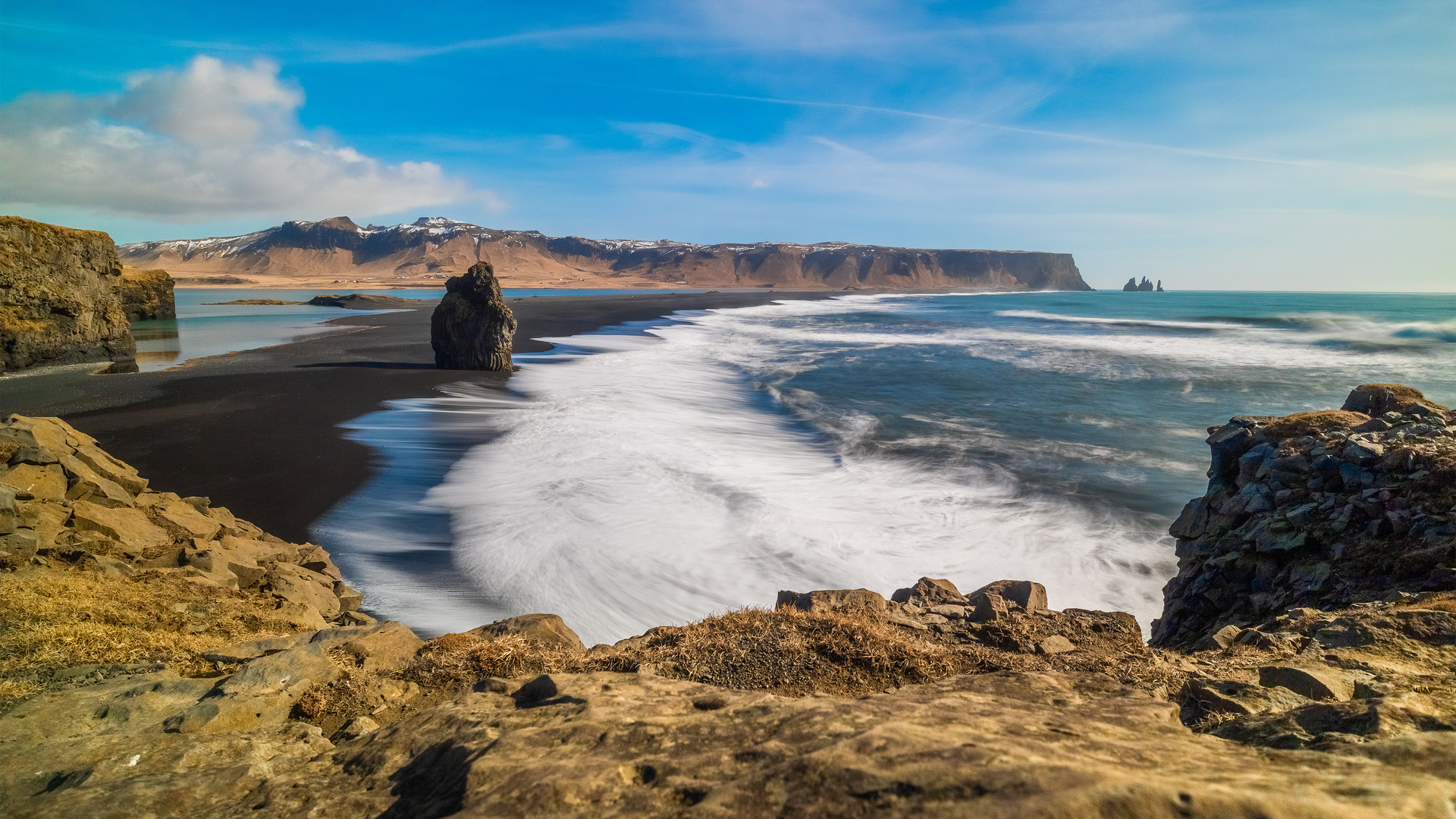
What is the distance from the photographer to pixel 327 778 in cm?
245

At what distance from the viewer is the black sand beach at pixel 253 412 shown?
→ 346 inches

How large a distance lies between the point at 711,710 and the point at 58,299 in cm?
2562

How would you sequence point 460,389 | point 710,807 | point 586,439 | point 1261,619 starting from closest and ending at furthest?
1. point 710,807
2. point 1261,619
3. point 586,439
4. point 460,389

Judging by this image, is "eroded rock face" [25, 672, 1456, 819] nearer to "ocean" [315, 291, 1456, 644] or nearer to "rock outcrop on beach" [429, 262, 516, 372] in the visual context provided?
"ocean" [315, 291, 1456, 644]

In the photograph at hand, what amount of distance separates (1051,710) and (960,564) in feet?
18.9

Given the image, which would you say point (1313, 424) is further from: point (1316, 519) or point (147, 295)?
point (147, 295)

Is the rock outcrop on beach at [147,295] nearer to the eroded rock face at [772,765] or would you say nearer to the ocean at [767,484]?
the ocean at [767,484]

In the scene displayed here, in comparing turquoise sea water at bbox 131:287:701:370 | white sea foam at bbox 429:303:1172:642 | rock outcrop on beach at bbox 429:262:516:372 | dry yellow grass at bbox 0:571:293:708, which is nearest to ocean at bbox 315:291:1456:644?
white sea foam at bbox 429:303:1172:642

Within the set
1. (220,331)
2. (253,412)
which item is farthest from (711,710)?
(220,331)

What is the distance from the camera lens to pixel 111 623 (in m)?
3.81

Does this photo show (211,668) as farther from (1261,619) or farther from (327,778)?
(1261,619)

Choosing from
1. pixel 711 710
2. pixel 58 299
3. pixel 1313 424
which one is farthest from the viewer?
pixel 58 299

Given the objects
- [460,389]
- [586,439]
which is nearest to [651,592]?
[586,439]

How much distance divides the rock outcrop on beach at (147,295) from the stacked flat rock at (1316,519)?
1871 inches
